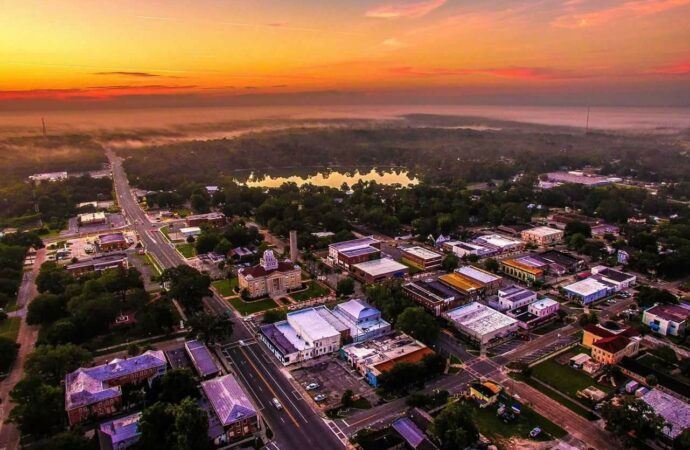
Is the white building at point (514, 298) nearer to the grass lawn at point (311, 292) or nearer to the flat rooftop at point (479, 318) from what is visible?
the flat rooftop at point (479, 318)

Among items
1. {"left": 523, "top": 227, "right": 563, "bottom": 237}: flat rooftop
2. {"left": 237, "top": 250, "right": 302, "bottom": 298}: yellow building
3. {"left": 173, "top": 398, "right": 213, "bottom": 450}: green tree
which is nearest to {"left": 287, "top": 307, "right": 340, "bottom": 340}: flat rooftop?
{"left": 237, "top": 250, "right": 302, "bottom": 298}: yellow building

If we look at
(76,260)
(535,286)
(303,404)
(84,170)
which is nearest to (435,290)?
(535,286)

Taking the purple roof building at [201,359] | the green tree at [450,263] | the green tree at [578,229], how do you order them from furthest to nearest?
the green tree at [578,229] < the green tree at [450,263] < the purple roof building at [201,359]

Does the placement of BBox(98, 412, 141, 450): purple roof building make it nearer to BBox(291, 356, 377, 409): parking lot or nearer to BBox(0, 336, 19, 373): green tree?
BBox(291, 356, 377, 409): parking lot

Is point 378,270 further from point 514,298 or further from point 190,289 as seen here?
point 190,289

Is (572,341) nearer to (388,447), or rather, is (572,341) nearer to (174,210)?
(388,447)

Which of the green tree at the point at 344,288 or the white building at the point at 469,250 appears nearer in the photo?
the green tree at the point at 344,288

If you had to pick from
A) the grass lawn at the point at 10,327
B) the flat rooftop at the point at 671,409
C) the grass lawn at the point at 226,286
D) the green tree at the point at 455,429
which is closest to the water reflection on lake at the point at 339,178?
the grass lawn at the point at 226,286
